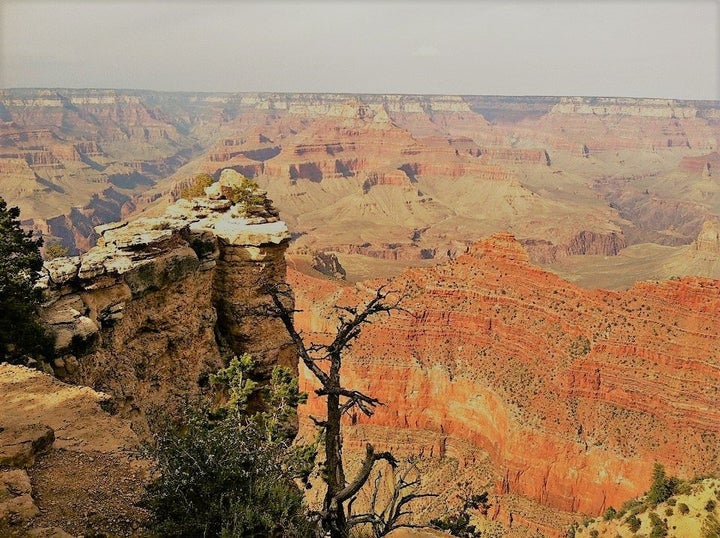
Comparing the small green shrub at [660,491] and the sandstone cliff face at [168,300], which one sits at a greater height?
the sandstone cliff face at [168,300]

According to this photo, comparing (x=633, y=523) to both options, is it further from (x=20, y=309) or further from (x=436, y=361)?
(x=20, y=309)

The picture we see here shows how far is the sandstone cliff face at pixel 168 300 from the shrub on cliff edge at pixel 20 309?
0.52m

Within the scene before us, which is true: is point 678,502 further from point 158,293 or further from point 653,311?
point 158,293

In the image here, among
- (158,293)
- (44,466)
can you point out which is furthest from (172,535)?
(158,293)

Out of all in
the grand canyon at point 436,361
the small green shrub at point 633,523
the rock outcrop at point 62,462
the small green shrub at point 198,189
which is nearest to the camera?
the rock outcrop at point 62,462

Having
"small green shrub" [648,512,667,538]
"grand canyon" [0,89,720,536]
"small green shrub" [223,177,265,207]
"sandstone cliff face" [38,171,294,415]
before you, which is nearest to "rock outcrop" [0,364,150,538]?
"grand canyon" [0,89,720,536]

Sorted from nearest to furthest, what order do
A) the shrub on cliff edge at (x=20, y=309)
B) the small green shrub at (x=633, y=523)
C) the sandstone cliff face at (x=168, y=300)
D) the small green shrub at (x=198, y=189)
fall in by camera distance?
the shrub on cliff edge at (x=20, y=309), the sandstone cliff face at (x=168, y=300), the small green shrub at (x=633, y=523), the small green shrub at (x=198, y=189)

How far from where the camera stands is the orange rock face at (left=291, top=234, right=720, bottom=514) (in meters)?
40.7

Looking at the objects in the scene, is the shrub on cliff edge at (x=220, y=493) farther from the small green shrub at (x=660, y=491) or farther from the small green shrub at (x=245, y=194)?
the small green shrub at (x=660, y=491)

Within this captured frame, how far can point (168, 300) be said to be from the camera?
22.9 meters

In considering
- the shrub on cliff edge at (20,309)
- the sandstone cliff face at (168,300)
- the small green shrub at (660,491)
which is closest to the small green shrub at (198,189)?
the sandstone cliff face at (168,300)

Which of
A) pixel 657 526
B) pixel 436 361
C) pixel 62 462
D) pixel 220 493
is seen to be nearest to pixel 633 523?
pixel 657 526

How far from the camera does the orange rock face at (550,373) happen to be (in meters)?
40.7

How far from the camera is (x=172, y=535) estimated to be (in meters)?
10.5
